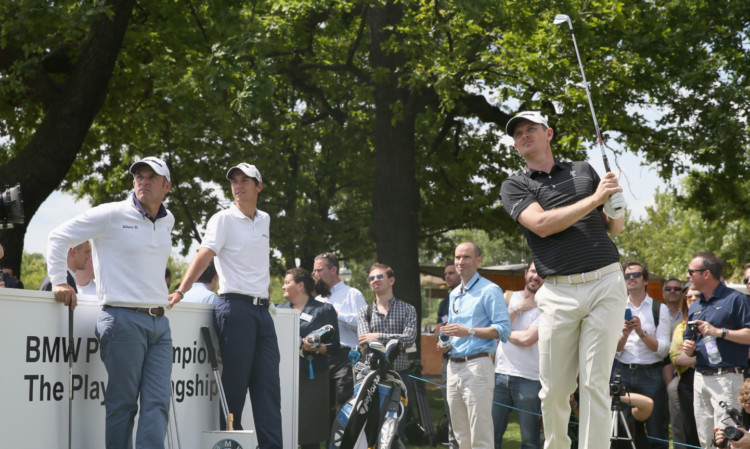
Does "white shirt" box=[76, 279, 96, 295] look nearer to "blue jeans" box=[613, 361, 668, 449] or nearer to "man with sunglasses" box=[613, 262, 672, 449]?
"man with sunglasses" box=[613, 262, 672, 449]

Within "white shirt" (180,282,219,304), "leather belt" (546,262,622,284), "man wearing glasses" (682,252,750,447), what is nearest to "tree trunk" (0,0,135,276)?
"white shirt" (180,282,219,304)

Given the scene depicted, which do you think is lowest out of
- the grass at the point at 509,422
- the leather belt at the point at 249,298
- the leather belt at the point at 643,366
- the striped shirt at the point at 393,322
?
the grass at the point at 509,422

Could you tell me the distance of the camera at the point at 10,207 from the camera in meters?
5.57

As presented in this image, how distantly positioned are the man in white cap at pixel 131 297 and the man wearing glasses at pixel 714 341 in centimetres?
482

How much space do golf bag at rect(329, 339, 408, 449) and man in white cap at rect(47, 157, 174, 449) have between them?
2338 millimetres

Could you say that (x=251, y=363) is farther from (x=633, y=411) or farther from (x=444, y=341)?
(x=633, y=411)

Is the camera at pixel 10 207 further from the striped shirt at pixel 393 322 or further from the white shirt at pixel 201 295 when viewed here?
the striped shirt at pixel 393 322

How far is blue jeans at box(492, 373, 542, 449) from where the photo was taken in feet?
27.7

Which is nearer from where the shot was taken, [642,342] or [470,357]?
[470,357]

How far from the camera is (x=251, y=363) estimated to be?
22.3 ft

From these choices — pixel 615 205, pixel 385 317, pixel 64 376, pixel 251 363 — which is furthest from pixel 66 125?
pixel 615 205

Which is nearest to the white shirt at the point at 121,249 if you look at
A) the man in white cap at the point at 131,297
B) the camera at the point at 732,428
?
the man in white cap at the point at 131,297

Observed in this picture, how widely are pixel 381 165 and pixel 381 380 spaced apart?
9377 millimetres

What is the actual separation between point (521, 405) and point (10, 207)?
5220mm
